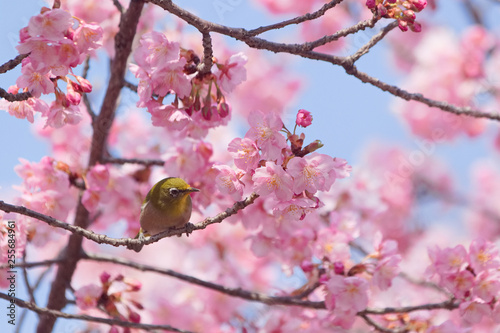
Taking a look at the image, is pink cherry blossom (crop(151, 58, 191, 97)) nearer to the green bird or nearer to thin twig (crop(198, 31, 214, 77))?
thin twig (crop(198, 31, 214, 77))

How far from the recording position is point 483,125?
21.6 feet

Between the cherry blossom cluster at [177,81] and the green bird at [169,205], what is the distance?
441mm

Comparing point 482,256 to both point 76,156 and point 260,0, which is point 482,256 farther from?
point 260,0

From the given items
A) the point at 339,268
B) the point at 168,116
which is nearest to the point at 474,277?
the point at 339,268

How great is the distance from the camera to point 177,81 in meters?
2.30

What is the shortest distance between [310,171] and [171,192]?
3.34ft

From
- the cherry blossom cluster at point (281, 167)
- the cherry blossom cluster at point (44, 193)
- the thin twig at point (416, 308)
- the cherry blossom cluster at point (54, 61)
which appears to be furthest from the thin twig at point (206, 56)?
the thin twig at point (416, 308)

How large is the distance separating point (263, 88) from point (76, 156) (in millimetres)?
4743

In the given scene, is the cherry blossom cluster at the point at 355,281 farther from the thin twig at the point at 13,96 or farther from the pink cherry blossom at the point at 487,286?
the thin twig at the point at 13,96

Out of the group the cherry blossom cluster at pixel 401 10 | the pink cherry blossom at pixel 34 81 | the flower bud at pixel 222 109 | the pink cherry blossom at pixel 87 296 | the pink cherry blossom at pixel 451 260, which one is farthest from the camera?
the pink cherry blossom at pixel 87 296

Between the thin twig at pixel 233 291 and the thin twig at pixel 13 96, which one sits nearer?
the thin twig at pixel 13 96

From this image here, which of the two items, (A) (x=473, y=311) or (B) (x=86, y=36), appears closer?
(B) (x=86, y=36)

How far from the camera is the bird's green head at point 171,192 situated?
2.76m

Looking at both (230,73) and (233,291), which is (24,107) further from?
(233,291)
